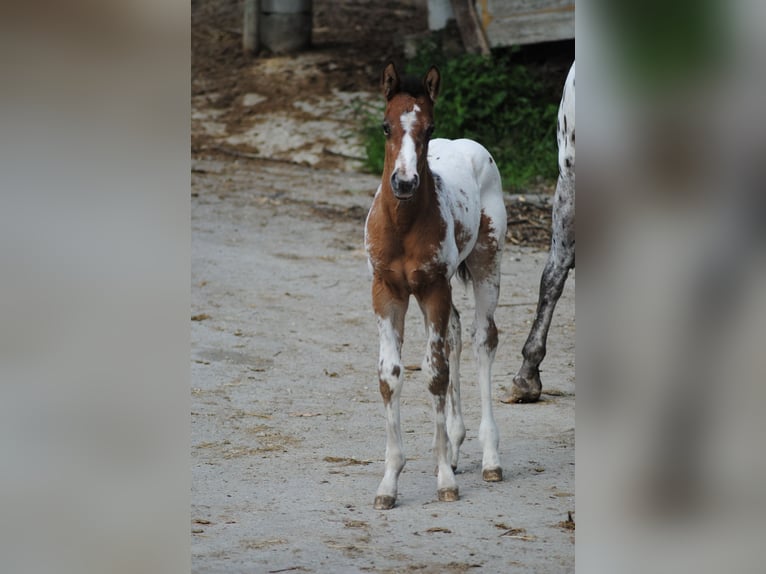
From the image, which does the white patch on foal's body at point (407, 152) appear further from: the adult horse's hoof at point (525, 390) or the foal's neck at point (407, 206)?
the adult horse's hoof at point (525, 390)

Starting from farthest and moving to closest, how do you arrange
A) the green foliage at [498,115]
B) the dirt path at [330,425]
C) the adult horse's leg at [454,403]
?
the green foliage at [498,115], the adult horse's leg at [454,403], the dirt path at [330,425]

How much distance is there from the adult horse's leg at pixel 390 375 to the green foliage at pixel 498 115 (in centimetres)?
724

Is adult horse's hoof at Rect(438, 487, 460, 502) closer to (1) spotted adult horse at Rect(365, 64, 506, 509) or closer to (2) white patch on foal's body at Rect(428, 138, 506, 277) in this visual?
(1) spotted adult horse at Rect(365, 64, 506, 509)

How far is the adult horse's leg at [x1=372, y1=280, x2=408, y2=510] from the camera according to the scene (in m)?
4.42

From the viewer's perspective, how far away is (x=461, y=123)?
12.2 meters

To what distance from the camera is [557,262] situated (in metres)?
6.28

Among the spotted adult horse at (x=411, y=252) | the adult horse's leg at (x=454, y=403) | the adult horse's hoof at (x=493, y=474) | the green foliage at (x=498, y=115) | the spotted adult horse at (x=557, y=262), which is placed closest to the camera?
the spotted adult horse at (x=411, y=252)

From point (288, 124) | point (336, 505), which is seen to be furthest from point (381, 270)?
point (288, 124)

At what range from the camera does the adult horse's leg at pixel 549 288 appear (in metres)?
6.14

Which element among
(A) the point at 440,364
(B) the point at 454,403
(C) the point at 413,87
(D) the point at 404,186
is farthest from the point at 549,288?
(D) the point at 404,186

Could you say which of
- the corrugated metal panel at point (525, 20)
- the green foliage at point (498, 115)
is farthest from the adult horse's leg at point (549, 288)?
the corrugated metal panel at point (525, 20)

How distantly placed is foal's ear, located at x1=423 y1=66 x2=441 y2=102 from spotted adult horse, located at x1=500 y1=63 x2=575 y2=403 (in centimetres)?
166

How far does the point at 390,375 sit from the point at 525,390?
6.32 ft
